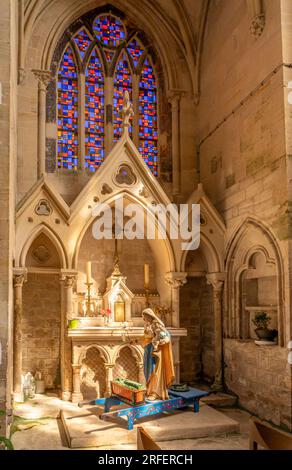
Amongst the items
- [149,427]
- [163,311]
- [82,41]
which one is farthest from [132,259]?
[82,41]

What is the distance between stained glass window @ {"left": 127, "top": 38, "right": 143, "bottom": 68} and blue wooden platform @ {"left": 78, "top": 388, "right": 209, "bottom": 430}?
7.55 m

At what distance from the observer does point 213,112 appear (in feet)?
36.1

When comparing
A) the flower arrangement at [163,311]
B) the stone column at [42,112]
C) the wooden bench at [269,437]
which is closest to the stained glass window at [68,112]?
the stone column at [42,112]

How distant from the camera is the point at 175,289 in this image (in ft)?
33.5

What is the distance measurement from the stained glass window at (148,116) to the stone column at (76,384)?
4.82 metres

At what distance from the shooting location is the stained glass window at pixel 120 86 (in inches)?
465

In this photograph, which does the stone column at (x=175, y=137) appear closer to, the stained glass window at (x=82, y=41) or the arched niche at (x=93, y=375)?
the stained glass window at (x=82, y=41)

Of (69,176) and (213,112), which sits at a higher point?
(213,112)

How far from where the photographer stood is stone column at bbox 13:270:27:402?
9055 millimetres

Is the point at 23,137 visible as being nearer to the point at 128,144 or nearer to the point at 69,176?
the point at 69,176

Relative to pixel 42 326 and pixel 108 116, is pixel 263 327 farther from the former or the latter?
pixel 108 116

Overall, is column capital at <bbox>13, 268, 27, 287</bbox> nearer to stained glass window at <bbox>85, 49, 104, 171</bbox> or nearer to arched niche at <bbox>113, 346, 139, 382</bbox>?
arched niche at <bbox>113, 346, 139, 382</bbox>

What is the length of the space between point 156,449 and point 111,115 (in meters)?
8.80

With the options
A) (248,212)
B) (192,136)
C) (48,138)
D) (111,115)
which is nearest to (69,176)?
(48,138)
